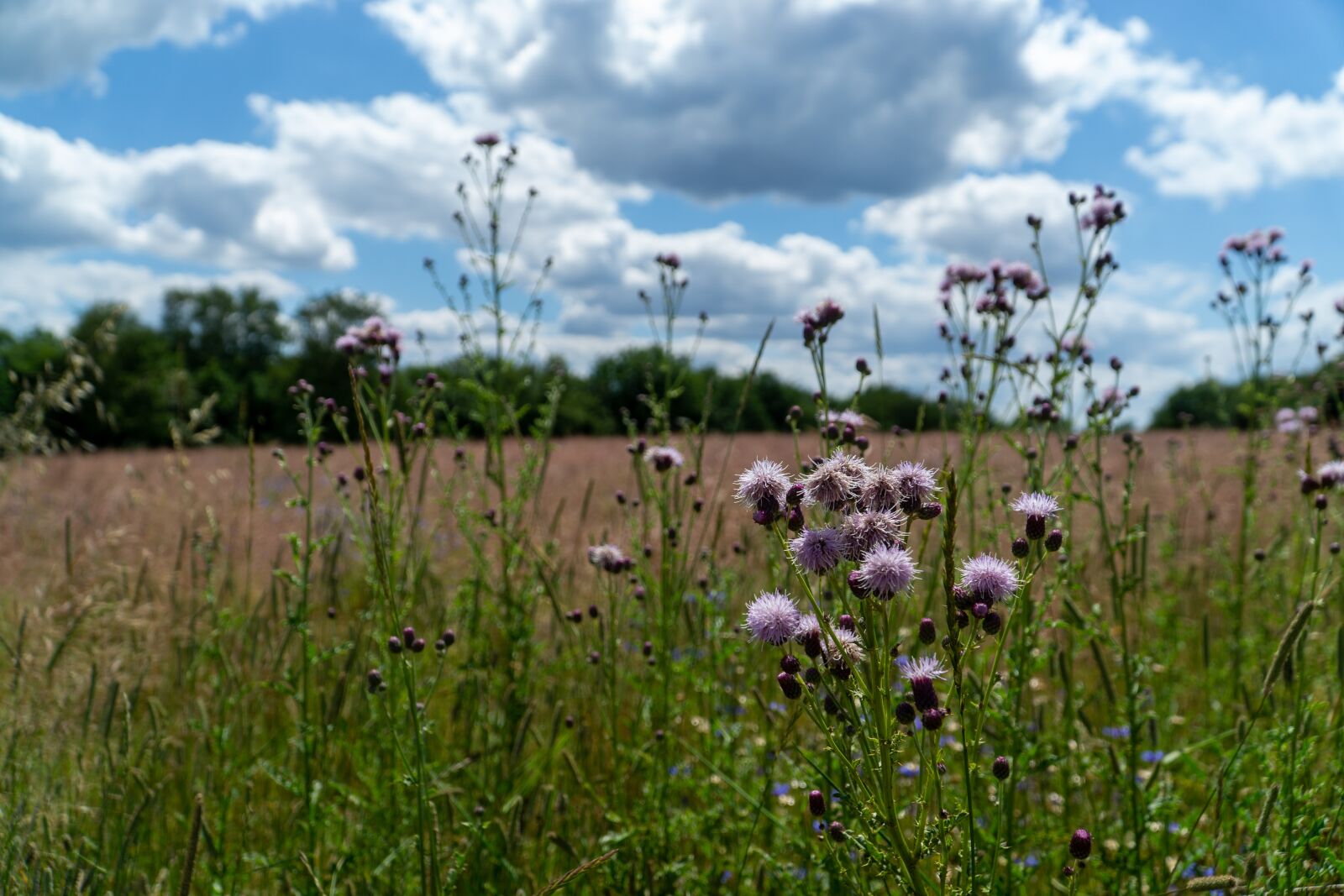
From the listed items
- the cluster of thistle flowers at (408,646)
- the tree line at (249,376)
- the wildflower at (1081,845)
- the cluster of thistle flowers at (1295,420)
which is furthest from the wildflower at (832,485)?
the tree line at (249,376)

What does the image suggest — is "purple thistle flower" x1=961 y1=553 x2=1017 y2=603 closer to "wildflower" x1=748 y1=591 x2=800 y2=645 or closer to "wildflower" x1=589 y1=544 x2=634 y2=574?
"wildflower" x1=748 y1=591 x2=800 y2=645

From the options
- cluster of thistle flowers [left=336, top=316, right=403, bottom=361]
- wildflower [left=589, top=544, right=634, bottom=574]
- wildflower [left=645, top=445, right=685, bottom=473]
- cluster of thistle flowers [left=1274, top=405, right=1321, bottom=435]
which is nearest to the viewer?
wildflower [left=589, top=544, right=634, bottom=574]

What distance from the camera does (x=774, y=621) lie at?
4.70 feet

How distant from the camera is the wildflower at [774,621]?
1.42 m

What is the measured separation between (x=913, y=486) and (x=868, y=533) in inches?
5.4

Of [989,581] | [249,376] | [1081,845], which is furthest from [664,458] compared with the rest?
[249,376]

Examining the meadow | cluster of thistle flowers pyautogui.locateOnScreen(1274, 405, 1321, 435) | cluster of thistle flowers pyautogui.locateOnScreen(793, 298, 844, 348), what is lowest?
the meadow

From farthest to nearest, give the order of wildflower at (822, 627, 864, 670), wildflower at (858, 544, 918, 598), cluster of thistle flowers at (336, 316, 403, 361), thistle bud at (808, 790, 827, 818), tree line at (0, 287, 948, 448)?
tree line at (0, 287, 948, 448) → cluster of thistle flowers at (336, 316, 403, 361) → thistle bud at (808, 790, 827, 818) → wildflower at (822, 627, 864, 670) → wildflower at (858, 544, 918, 598)

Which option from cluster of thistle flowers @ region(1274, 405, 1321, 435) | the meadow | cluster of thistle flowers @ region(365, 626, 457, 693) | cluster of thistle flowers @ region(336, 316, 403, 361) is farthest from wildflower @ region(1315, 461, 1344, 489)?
cluster of thistle flowers @ region(336, 316, 403, 361)

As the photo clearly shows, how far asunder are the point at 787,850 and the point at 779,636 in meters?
1.64

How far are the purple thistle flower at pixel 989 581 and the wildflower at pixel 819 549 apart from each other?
24 cm

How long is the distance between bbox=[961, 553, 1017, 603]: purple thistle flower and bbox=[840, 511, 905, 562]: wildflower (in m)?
0.17

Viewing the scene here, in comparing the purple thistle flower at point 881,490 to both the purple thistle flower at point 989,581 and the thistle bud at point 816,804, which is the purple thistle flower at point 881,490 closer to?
the purple thistle flower at point 989,581

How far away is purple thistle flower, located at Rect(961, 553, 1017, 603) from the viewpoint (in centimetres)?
141
